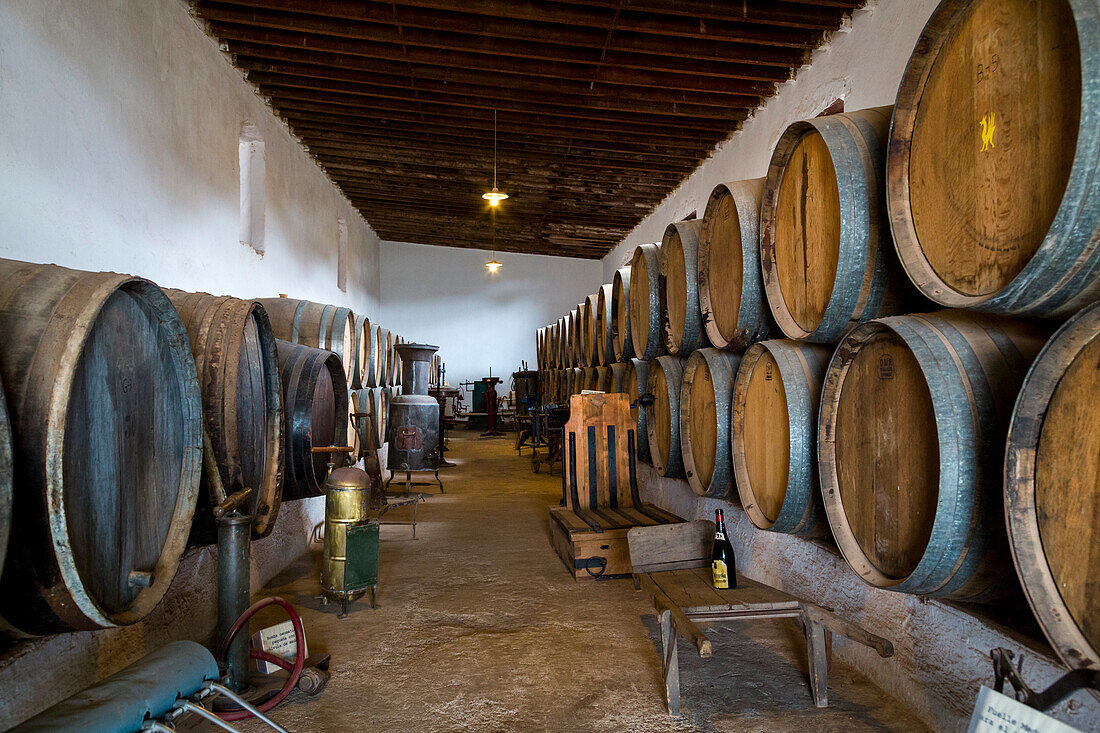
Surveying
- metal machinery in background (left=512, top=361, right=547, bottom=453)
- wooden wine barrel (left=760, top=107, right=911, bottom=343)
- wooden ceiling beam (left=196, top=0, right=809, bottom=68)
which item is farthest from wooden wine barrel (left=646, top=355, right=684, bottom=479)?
metal machinery in background (left=512, top=361, right=547, bottom=453)

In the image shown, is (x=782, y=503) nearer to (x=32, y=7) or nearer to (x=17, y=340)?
(x=17, y=340)

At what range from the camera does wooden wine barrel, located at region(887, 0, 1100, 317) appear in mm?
1299

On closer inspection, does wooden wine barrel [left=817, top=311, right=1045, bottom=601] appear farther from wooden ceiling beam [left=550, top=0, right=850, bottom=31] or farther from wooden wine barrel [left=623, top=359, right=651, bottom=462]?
wooden ceiling beam [left=550, top=0, right=850, bottom=31]

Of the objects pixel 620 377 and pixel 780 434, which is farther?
pixel 620 377

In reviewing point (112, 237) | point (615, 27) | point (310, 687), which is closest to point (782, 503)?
point (310, 687)

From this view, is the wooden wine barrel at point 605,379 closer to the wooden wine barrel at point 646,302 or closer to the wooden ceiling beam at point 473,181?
the wooden wine barrel at point 646,302

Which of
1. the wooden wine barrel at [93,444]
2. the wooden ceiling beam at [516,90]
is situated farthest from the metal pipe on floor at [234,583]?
the wooden ceiling beam at [516,90]

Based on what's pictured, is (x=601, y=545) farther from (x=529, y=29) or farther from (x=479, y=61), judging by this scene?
(x=479, y=61)

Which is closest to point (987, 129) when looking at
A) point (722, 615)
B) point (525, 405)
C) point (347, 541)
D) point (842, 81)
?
point (722, 615)

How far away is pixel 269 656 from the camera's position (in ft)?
8.46

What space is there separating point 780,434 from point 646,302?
6.34 ft

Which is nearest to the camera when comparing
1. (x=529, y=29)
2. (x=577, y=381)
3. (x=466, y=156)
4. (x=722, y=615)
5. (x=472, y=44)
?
(x=722, y=615)

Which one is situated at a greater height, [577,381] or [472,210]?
[472,210]

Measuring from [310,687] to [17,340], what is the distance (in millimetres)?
1687
